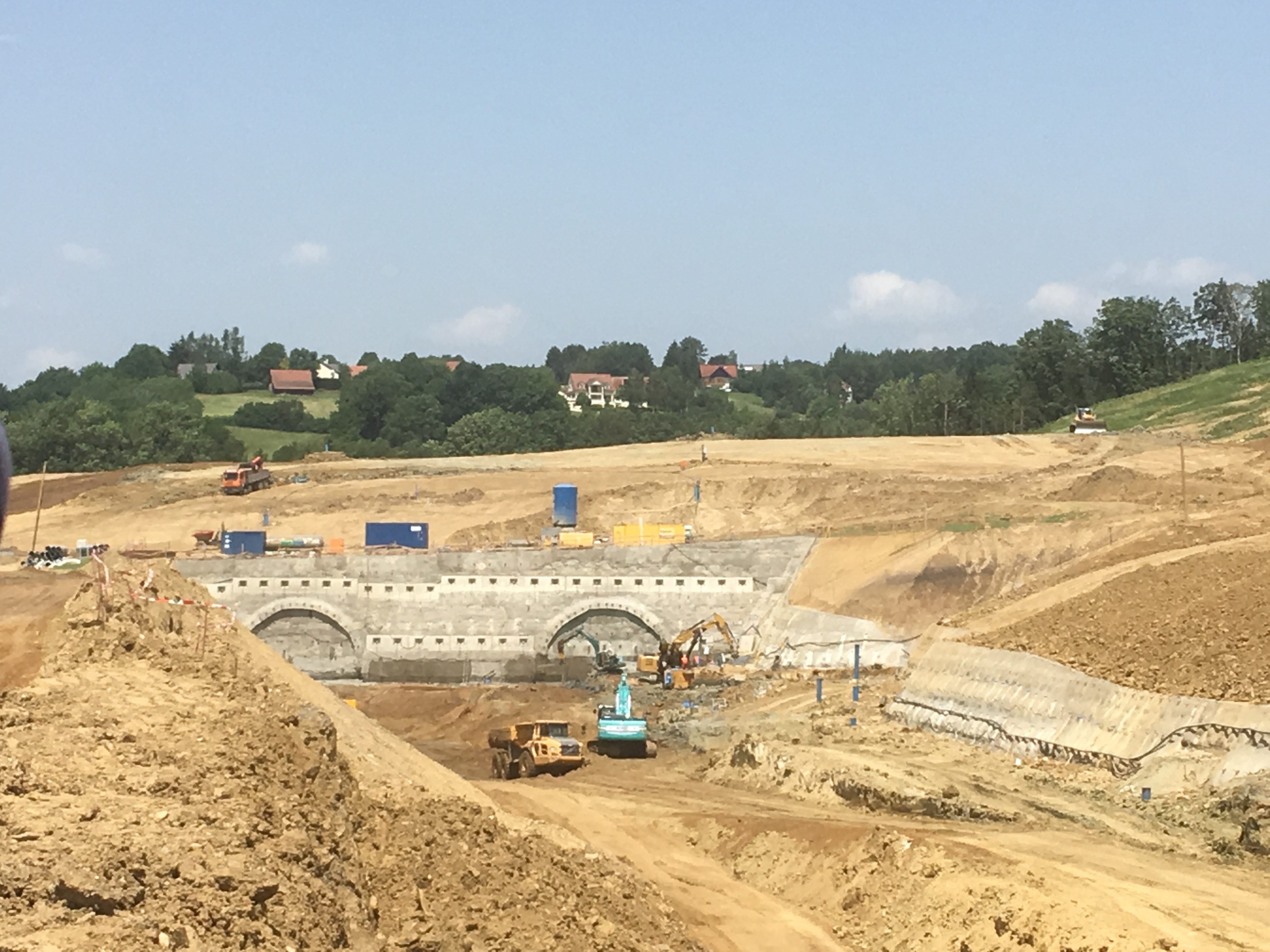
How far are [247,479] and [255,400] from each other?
72.5 m

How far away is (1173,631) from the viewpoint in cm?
3438

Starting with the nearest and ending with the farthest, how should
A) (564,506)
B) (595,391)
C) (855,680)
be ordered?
1. (855,680)
2. (564,506)
3. (595,391)

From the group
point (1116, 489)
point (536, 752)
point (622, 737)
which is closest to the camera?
point (536, 752)

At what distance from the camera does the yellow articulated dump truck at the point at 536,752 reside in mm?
35375

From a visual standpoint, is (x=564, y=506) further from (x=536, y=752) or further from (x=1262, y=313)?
(x=1262, y=313)

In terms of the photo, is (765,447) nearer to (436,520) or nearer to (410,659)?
(436,520)

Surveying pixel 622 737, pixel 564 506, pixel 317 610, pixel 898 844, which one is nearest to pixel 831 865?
pixel 898 844

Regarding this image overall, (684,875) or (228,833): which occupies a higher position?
(228,833)

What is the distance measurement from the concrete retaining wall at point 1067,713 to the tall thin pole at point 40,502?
26.6 meters

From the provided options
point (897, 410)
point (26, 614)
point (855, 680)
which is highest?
point (897, 410)

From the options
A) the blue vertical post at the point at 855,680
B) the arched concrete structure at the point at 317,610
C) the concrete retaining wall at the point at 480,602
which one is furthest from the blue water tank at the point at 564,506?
the blue vertical post at the point at 855,680

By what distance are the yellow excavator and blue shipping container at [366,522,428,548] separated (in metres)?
10.7

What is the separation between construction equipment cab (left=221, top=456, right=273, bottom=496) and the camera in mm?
70375

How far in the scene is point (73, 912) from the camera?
454 inches
